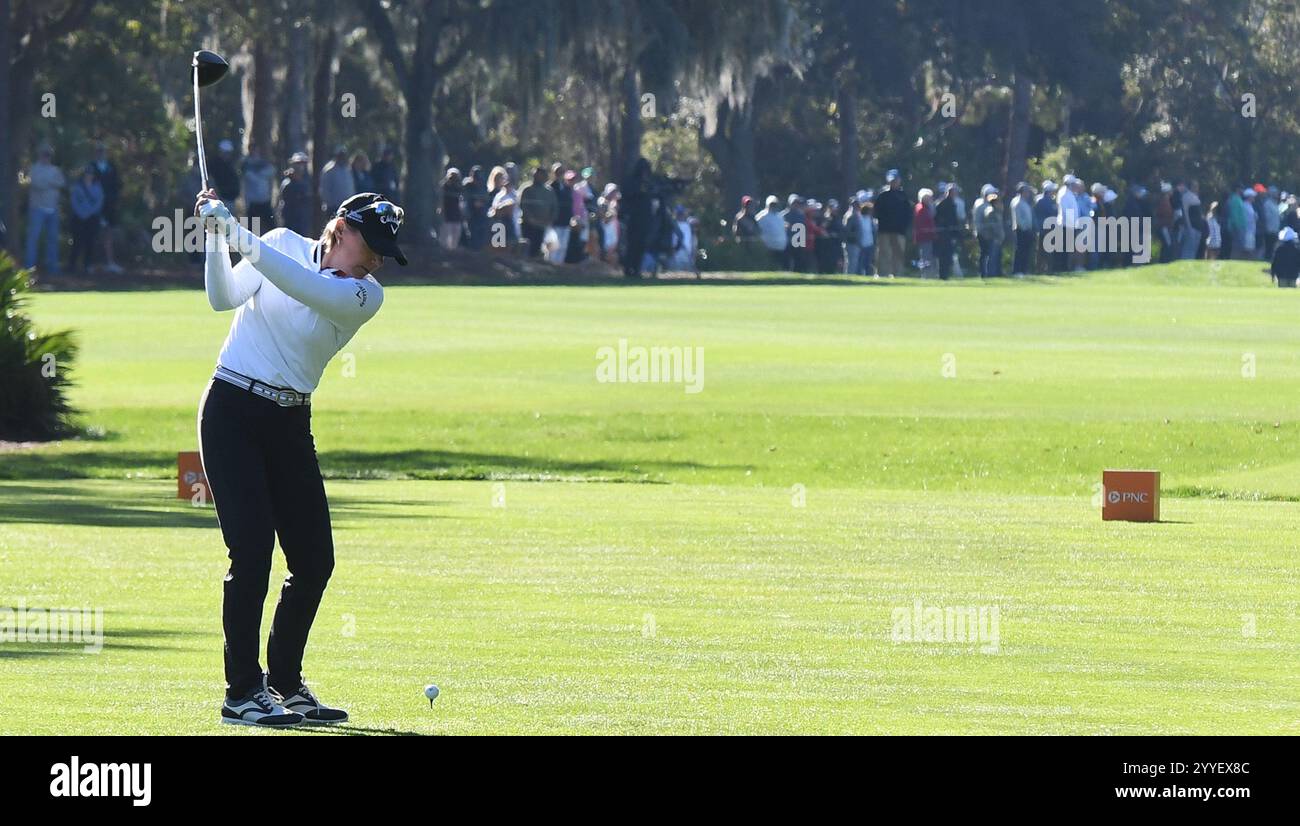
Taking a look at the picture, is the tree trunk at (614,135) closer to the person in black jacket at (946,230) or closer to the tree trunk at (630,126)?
the tree trunk at (630,126)

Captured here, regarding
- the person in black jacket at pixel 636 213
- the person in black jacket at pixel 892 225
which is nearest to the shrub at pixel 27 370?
the person in black jacket at pixel 636 213

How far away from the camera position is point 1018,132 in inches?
3250

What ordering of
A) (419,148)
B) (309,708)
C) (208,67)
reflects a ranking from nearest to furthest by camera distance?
(309,708) → (208,67) → (419,148)

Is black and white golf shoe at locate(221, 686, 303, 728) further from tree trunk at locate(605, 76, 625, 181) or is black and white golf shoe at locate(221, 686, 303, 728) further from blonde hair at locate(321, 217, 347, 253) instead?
tree trunk at locate(605, 76, 625, 181)

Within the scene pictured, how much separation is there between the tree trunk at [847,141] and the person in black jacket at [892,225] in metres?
18.1

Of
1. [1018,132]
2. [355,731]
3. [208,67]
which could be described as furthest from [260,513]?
[1018,132]

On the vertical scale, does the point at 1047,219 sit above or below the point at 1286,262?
above

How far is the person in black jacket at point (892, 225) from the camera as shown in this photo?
58281 millimetres

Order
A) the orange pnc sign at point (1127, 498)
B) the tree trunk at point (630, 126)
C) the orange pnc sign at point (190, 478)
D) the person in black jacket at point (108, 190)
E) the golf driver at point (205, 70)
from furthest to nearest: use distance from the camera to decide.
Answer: the tree trunk at point (630, 126), the person in black jacket at point (108, 190), the orange pnc sign at point (190, 478), the orange pnc sign at point (1127, 498), the golf driver at point (205, 70)

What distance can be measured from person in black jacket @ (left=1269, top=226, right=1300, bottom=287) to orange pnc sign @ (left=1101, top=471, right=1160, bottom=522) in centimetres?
3836

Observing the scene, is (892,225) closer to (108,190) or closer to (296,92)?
(296,92)

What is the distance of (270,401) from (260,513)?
39cm

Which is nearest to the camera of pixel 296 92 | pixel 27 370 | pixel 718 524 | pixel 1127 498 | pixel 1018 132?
pixel 718 524

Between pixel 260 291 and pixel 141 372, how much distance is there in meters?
24.7
